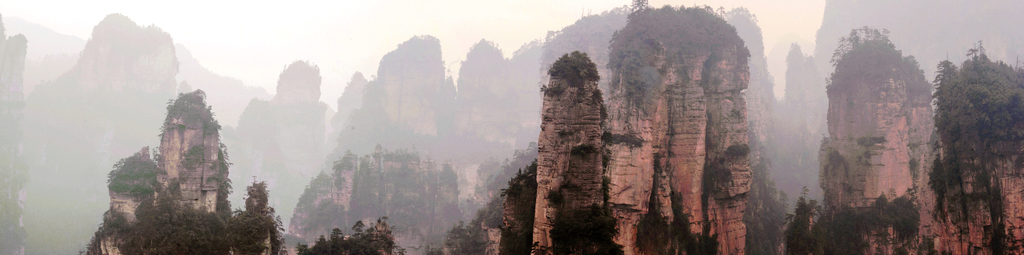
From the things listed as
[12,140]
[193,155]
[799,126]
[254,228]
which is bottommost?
[254,228]

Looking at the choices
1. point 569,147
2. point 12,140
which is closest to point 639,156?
point 569,147

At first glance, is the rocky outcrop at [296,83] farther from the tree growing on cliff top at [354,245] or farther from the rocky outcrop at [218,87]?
the tree growing on cliff top at [354,245]

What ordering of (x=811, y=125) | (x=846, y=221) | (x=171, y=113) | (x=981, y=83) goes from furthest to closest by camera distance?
(x=811, y=125) < (x=846, y=221) < (x=171, y=113) < (x=981, y=83)

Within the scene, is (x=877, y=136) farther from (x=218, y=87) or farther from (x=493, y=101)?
(x=218, y=87)

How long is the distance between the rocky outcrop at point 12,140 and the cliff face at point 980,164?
61861mm

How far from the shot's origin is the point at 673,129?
2408 cm

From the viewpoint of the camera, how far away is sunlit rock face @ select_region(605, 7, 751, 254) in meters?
21.8

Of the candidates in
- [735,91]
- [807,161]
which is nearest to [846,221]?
[735,91]

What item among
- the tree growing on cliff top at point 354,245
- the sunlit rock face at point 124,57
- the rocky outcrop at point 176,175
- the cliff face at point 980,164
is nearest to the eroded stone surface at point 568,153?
Answer: the tree growing on cliff top at point 354,245

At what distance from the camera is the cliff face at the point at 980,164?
14125mm

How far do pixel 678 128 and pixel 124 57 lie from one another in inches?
3306

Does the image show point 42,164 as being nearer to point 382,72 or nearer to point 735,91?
point 382,72

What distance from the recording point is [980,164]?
584 inches

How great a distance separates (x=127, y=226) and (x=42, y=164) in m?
58.7
